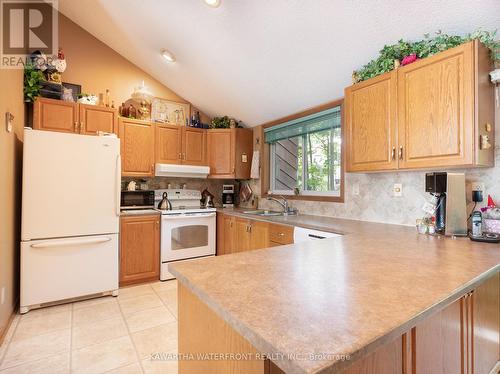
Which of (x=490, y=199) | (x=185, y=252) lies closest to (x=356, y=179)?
(x=490, y=199)

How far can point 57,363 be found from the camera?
167cm

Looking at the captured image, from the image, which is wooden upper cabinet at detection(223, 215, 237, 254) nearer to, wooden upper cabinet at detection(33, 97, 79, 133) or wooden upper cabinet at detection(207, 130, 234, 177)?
wooden upper cabinet at detection(207, 130, 234, 177)

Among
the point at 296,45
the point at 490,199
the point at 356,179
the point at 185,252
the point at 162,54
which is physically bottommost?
the point at 185,252

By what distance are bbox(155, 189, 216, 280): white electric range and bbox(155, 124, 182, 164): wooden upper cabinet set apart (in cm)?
50

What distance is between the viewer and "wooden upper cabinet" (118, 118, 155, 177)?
323 centimetres

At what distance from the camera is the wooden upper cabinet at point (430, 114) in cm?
148

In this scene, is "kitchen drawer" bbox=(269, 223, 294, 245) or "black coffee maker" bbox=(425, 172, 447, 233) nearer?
"black coffee maker" bbox=(425, 172, 447, 233)

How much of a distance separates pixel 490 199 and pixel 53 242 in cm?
348

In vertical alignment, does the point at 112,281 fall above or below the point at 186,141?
below

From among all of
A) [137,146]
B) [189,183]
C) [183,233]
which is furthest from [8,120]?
[189,183]

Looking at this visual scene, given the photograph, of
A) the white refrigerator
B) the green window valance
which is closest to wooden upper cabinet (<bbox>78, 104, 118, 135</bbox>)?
the white refrigerator

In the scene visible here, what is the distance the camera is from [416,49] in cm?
176

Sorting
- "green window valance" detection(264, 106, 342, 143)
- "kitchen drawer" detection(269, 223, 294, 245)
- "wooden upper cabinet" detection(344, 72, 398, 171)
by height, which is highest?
"green window valance" detection(264, 106, 342, 143)

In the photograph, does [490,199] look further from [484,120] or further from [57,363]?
[57,363]
